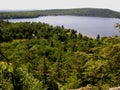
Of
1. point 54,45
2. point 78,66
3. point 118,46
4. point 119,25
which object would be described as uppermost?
point 119,25

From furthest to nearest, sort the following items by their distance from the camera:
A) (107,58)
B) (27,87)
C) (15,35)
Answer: (15,35), (107,58), (27,87)

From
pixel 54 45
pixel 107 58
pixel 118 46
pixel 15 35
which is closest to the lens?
pixel 118 46

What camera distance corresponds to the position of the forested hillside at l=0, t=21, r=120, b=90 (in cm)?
1175

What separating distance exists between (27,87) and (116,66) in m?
7.50

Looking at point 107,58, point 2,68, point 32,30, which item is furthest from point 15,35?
point 2,68

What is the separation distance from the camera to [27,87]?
12.7 metres

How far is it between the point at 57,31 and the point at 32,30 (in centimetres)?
1201

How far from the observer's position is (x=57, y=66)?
46906 mm

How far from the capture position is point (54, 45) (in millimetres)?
101812

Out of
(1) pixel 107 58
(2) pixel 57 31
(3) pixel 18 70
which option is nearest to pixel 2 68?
(3) pixel 18 70

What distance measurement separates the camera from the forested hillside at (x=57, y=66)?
462 inches

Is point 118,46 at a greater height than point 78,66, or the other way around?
A: point 118,46

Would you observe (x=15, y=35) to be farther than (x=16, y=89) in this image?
Yes

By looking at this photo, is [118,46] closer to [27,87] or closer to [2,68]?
[27,87]
